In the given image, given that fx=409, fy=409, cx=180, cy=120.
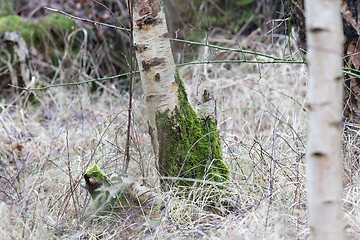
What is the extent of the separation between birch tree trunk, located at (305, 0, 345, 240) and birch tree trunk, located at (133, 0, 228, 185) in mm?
1058

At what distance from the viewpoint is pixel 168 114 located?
7.13 ft

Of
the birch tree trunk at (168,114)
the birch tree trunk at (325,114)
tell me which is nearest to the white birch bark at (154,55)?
the birch tree trunk at (168,114)

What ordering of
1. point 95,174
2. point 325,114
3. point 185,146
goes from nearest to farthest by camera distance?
point 325,114
point 95,174
point 185,146

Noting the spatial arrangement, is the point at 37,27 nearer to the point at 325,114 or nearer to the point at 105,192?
the point at 105,192

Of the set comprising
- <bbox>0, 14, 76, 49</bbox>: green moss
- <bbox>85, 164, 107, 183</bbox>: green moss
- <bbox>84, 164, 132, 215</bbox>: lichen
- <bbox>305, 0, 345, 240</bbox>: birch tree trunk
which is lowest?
<bbox>84, 164, 132, 215</bbox>: lichen

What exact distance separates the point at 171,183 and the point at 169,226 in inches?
11.2

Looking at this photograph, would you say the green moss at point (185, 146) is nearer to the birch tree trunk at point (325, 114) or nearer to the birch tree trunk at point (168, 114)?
the birch tree trunk at point (168, 114)

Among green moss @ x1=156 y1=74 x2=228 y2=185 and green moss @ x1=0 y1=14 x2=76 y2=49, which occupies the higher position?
green moss @ x1=0 y1=14 x2=76 y2=49

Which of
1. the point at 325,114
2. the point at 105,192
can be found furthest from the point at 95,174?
the point at 325,114

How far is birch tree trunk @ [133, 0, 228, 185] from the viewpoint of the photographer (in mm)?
2111

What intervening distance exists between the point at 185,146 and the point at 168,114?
20 centimetres

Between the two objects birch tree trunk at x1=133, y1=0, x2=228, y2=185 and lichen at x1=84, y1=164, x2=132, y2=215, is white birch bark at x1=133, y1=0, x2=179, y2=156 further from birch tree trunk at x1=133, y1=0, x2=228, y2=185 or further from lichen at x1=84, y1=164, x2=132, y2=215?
lichen at x1=84, y1=164, x2=132, y2=215

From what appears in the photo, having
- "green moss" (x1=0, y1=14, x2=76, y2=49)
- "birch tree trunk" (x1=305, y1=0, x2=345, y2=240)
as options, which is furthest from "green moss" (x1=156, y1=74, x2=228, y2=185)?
"green moss" (x1=0, y1=14, x2=76, y2=49)

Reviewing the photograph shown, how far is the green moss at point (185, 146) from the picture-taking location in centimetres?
219
